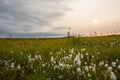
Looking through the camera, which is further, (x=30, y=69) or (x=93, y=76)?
(x=30, y=69)

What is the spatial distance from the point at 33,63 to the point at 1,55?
358cm

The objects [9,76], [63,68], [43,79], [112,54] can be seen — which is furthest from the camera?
[112,54]

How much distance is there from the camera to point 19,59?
1059cm

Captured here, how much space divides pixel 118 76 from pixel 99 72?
529mm

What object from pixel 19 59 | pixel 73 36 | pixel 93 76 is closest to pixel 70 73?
pixel 93 76

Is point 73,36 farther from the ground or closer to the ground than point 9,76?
farther from the ground

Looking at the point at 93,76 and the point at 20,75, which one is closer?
the point at 93,76

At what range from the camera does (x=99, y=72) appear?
22.0ft

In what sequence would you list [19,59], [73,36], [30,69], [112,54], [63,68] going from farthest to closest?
[73,36]
[19,59]
[112,54]
[30,69]
[63,68]

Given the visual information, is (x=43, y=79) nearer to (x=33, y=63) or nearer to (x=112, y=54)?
(x=33, y=63)

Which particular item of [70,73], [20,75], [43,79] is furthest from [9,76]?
[70,73]

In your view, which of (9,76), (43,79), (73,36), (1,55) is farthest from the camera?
(73,36)

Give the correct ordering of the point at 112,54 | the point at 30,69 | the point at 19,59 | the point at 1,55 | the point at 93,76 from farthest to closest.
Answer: the point at 1,55, the point at 19,59, the point at 112,54, the point at 30,69, the point at 93,76

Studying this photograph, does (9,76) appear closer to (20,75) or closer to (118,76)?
(20,75)
